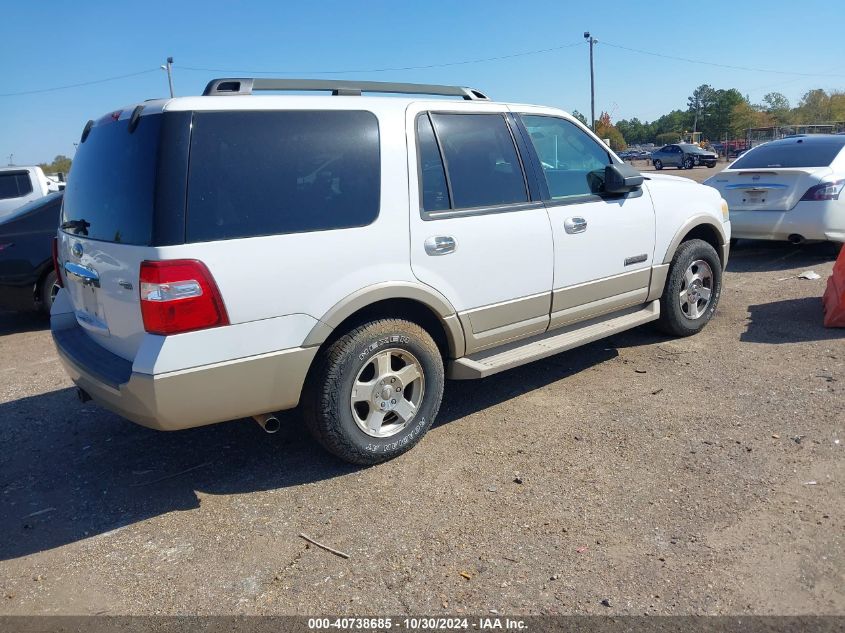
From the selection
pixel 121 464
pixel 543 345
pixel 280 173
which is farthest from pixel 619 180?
pixel 121 464

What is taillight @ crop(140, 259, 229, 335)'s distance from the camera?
3002 mm

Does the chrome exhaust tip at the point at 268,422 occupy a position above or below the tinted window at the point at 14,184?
below

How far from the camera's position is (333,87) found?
3.90 meters

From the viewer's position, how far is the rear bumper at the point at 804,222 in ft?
26.7

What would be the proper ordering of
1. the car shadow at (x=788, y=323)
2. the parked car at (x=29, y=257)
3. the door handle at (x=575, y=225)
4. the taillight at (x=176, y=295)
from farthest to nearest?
the parked car at (x=29, y=257) < the car shadow at (x=788, y=323) < the door handle at (x=575, y=225) < the taillight at (x=176, y=295)

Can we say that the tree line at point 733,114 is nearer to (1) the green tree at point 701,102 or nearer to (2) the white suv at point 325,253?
(1) the green tree at point 701,102

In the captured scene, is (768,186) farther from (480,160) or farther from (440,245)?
(440,245)

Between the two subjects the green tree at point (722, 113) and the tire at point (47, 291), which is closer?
the tire at point (47, 291)

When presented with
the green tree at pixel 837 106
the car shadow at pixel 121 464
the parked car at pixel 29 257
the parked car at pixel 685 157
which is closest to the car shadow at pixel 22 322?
the parked car at pixel 29 257

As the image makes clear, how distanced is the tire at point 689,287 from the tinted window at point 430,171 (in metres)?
2.45

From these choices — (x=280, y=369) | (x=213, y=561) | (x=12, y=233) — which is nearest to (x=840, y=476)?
(x=280, y=369)

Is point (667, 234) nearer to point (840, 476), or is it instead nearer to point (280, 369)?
point (840, 476)

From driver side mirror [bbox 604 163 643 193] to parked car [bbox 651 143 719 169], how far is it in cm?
3871

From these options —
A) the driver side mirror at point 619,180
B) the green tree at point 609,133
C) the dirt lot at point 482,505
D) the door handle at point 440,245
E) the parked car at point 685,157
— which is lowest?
the dirt lot at point 482,505
